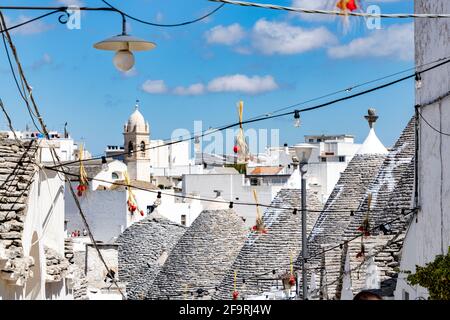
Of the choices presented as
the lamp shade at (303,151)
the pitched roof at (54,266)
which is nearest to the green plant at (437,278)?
the lamp shade at (303,151)

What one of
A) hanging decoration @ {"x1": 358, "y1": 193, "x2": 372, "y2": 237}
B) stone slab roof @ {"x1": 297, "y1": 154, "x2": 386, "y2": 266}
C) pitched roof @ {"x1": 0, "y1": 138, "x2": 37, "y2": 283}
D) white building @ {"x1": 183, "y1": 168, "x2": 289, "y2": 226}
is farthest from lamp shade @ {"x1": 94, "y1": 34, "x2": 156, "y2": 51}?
white building @ {"x1": 183, "y1": 168, "x2": 289, "y2": 226}

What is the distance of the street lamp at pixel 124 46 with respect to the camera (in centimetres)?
835

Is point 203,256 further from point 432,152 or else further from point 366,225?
point 432,152

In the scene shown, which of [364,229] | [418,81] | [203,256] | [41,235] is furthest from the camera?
[203,256]

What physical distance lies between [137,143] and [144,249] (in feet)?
123

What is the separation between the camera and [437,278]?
8594 mm

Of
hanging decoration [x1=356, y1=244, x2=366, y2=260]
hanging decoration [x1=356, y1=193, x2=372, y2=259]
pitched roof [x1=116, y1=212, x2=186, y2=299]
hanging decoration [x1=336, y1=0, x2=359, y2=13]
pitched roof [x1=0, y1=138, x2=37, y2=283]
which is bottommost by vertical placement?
pitched roof [x1=116, y1=212, x2=186, y2=299]

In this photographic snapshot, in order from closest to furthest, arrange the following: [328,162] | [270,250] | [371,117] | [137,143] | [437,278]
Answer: [437,278]
[371,117]
[270,250]
[328,162]
[137,143]

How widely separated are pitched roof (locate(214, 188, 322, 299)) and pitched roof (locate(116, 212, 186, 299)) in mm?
10684

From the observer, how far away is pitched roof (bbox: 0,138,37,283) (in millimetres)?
10953

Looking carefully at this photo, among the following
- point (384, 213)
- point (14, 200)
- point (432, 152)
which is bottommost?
point (384, 213)

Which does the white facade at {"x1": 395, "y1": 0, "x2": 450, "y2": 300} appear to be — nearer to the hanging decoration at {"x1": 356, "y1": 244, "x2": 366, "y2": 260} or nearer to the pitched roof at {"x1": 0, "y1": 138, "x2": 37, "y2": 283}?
the pitched roof at {"x1": 0, "y1": 138, "x2": 37, "y2": 283}

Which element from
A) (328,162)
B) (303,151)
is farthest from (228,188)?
(303,151)
